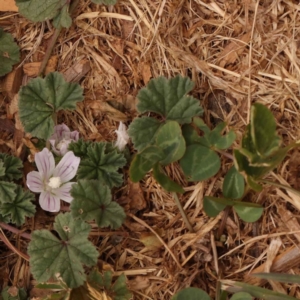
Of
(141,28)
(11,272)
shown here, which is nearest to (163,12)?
(141,28)

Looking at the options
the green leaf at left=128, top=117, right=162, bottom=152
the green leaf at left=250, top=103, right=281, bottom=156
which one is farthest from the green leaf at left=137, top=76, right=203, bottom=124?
the green leaf at left=250, top=103, right=281, bottom=156

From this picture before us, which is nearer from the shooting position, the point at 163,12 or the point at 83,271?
the point at 83,271

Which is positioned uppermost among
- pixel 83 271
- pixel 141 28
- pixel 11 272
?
pixel 141 28

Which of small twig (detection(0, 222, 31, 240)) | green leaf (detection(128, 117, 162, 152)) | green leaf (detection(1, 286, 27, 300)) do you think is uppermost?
green leaf (detection(128, 117, 162, 152))

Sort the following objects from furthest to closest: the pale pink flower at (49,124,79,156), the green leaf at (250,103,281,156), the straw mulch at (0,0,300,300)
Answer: the pale pink flower at (49,124,79,156), the straw mulch at (0,0,300,300), the green leaf at (250,103,281,156)

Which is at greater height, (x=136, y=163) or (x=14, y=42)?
(x=14, y=42)

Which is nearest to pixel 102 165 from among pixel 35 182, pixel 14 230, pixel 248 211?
pixel 35 182

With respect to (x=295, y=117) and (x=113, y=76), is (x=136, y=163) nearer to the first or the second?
(x=113, y=76)

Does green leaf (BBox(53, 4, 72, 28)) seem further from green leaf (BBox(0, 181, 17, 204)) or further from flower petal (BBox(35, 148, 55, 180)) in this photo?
green leaf (BBox(0, 181, 17, 204))
